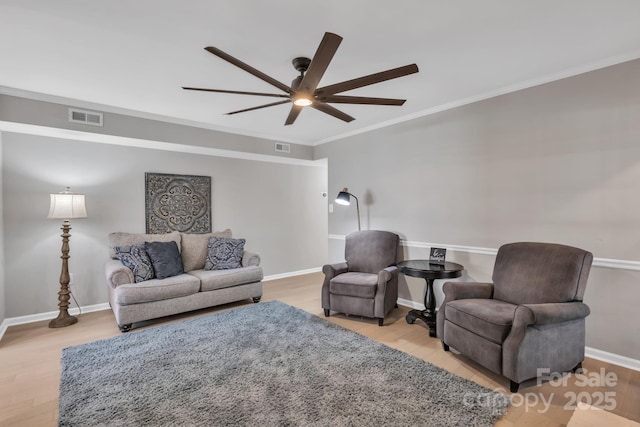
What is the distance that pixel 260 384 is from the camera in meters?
2.15

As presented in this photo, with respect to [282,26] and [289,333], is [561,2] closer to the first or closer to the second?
[282,26]

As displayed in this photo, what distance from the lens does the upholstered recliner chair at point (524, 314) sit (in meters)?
2.04

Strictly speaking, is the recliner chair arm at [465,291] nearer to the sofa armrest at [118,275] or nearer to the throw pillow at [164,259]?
the throw pillow at [164,259]

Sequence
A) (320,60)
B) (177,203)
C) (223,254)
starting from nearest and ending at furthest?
(320,60), (223,254), (177,203)

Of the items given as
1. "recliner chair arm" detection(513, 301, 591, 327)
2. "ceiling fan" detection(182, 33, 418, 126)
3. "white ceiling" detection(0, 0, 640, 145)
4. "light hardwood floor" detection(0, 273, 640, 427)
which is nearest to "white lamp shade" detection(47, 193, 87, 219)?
"white ceiling" detection(0, 0, 640, 145)


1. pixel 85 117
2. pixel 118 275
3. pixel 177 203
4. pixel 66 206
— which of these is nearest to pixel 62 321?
pixel 118 275

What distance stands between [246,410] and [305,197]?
14.4 feet

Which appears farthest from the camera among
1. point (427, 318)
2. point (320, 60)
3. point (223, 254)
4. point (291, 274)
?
point (291, 274)

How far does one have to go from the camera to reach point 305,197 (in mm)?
5992

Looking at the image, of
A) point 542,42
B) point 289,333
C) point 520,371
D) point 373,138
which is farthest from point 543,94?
point 289,333

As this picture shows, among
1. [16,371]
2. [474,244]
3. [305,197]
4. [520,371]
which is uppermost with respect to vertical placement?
[305,197]

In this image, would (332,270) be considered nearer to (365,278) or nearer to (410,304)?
(365,278)

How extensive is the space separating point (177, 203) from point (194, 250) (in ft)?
2.67

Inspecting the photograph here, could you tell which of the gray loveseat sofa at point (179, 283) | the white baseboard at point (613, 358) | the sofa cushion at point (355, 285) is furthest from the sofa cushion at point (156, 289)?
the white baseboard at point (613, 358)
